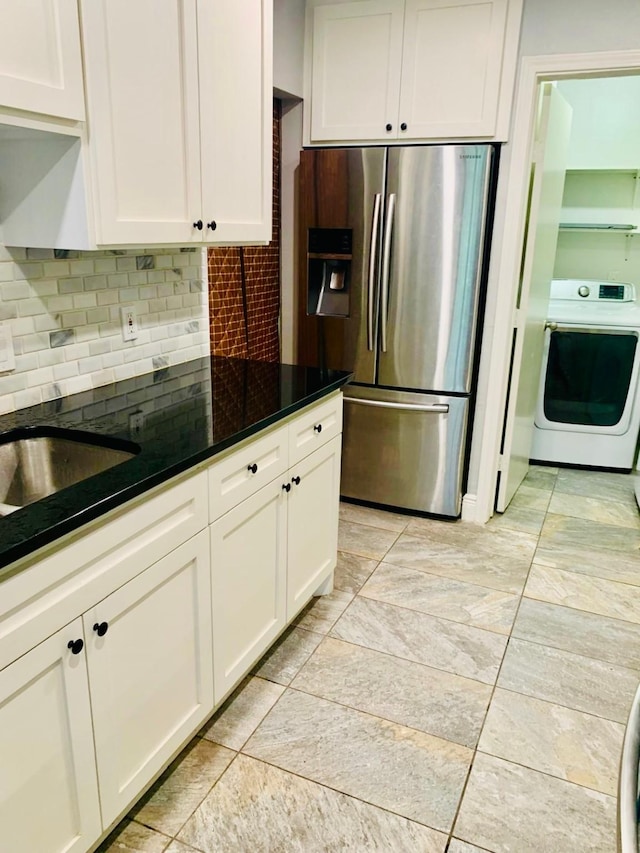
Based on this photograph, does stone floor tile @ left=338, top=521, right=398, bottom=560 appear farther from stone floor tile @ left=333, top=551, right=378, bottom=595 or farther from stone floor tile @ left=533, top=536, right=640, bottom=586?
stone floor tile @ left=533, top=536, right=640, bottom=586

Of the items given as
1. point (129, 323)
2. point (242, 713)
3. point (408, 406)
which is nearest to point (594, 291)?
point (408, 406)

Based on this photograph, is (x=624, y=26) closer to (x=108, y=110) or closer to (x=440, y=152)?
(x=440, y=152)

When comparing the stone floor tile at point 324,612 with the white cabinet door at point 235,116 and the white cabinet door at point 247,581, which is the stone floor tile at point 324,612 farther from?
the white cabinet door at point 235,116

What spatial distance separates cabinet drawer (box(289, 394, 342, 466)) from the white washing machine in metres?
2.20

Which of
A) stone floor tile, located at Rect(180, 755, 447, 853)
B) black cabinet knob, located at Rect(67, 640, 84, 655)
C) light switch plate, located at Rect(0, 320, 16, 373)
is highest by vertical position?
light switch plate, located at Rect(0, 320, 16, 373)

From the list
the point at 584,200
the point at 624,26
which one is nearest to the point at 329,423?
the point at 624,26

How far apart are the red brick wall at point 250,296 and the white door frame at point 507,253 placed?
111 centimetres

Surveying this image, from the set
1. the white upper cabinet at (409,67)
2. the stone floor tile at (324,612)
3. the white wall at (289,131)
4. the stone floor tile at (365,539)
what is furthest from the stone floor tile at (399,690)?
the white upper cabinet at (409,67)

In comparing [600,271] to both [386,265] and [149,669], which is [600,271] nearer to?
[386,265]

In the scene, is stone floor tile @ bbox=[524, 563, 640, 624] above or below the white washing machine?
below

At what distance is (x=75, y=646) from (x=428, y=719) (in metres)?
1.19

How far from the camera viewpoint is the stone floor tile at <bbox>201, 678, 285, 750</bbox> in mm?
1877

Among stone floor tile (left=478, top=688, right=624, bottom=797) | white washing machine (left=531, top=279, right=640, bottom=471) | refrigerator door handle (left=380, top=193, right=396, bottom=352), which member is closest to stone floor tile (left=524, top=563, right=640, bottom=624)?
stone floor tile (left=478, top=688, right=624, bottom=797)

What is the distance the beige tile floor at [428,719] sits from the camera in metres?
1.60
